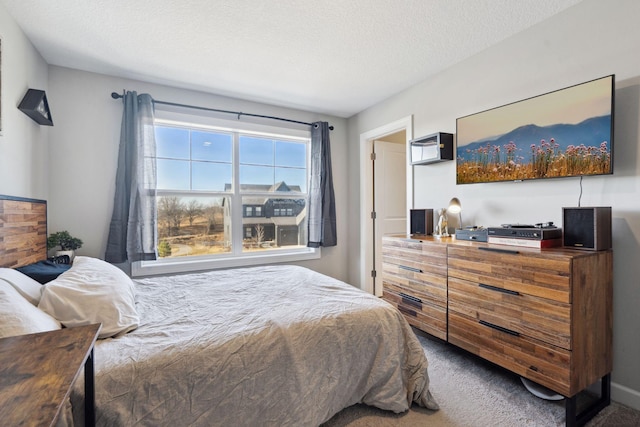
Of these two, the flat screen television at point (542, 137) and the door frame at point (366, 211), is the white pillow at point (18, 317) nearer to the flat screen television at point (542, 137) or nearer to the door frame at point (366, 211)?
the flat screen television at point (542, 137)

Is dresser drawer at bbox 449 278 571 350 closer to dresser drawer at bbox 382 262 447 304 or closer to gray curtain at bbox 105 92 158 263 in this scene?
dresser drawer at bbox 382 262 447 304

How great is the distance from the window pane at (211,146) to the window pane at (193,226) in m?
0.49

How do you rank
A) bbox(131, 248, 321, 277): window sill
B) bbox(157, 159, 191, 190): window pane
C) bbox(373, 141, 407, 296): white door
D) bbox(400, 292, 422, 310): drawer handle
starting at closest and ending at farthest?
1. bbox(400, 292, 422, 310): drawer handle
2. bbox(131, 248, 321, 277): window sill
3. bbox(157, 159, 191, 190): window pane
4. bbox(373, 141, 407, 296): white door

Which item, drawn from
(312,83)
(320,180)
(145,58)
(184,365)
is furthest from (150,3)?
(320,180)

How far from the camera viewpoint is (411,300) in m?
2.49

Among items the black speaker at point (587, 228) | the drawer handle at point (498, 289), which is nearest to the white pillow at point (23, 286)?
the drawer handle at point (498, 289)

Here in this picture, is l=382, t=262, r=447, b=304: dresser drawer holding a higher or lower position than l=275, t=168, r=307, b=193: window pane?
lower

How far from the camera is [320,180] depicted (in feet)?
12.7

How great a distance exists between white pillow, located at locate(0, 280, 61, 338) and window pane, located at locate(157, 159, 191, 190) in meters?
2.04

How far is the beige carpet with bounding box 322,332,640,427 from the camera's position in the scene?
1625 mm

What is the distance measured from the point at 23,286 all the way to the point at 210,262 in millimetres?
1917

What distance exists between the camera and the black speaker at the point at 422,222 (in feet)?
9.28

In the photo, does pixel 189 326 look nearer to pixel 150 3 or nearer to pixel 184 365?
pixel 184 365

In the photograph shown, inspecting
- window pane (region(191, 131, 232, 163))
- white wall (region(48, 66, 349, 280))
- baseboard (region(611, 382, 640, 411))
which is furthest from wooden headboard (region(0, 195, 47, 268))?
baseboard (region(611, 382, 640, 411))
